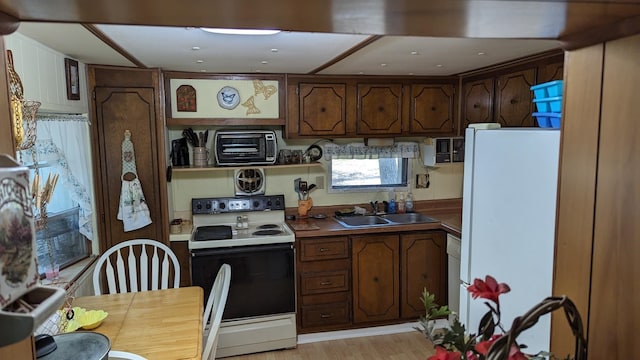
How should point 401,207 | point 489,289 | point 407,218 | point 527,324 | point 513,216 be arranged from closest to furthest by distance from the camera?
point 527,324 → point 489,289 → point 513,216 → point 407,218 → point 401,207

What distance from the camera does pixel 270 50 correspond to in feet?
8.20

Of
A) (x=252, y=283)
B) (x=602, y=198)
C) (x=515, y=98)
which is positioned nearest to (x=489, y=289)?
(x=602, y=198)

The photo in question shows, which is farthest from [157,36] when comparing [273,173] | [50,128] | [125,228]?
[273,173]

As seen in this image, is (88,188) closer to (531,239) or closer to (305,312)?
(305,312)

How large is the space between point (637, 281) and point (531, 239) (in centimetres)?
90

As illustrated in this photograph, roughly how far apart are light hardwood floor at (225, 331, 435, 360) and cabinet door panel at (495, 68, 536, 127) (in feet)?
6.01

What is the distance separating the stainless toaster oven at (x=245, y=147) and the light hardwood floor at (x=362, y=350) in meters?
1.55

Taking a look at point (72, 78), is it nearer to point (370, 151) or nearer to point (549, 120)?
point (370, 151)

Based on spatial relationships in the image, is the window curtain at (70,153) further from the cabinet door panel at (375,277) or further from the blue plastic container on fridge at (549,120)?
the blue plastic container on fridge at (549,120)

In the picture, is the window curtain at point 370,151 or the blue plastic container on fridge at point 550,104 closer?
the blue plastic container on fridge at point 550,104

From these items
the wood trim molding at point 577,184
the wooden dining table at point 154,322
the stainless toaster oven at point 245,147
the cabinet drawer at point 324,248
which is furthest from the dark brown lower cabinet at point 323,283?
the wood trim molding at point 577,184

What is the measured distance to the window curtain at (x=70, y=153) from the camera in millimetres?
2344

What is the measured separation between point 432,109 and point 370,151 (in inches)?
27.1

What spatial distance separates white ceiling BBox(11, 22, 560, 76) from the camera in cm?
209
